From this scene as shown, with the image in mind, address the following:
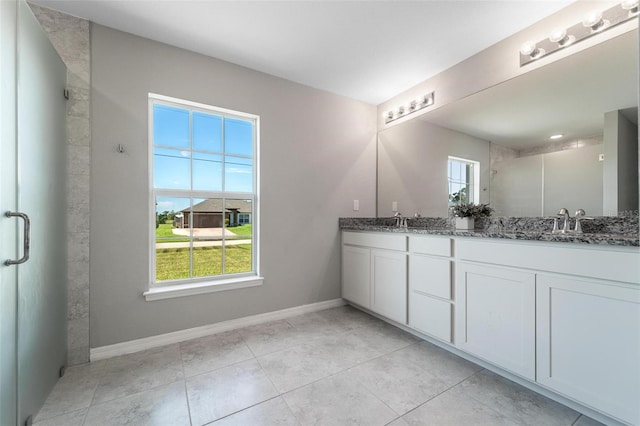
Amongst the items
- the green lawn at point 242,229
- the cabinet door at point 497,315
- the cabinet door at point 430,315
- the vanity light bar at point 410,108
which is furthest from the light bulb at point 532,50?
the green lawn at point 242,229

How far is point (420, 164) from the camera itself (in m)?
2.78

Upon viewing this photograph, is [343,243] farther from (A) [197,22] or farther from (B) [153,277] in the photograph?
(A) [197,22]

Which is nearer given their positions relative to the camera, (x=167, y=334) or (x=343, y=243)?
(x=167, y=334)

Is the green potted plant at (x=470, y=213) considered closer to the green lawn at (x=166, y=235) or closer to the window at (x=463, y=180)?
the window at (x=463, y=180)

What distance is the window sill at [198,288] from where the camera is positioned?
1.99 metres

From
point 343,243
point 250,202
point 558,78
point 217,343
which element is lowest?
point 217,343

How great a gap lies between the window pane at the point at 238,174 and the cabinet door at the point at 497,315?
1940 mm

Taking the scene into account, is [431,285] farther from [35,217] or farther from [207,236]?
[35,217]

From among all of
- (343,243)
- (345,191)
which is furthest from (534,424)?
(345,191)

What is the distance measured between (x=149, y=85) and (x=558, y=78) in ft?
9.76

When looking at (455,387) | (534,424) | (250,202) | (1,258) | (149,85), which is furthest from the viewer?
(250,202)

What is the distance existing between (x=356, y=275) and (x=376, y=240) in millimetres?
494

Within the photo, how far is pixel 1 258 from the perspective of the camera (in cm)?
104

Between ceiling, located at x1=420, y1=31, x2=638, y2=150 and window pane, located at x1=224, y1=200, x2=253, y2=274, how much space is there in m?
2.22
